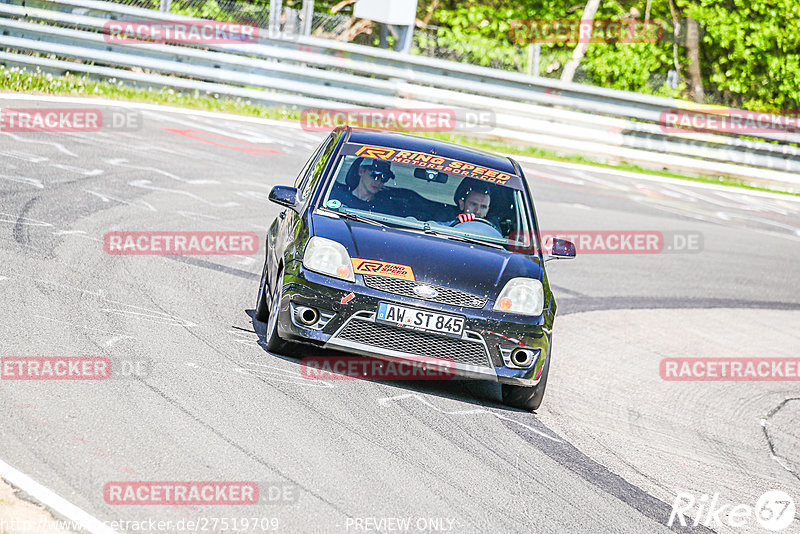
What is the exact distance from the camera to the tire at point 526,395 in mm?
7004

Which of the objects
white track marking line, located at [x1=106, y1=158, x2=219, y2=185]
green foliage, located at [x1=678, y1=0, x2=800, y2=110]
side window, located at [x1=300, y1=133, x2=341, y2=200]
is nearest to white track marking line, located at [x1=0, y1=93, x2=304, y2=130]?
white track marking line, located at [x1=106, y1=158, x2=219, y2=185]

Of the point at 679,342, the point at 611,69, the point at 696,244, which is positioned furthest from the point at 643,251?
the point at 611,69

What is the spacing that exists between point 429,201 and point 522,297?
1.15m

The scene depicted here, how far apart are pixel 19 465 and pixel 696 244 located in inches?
469

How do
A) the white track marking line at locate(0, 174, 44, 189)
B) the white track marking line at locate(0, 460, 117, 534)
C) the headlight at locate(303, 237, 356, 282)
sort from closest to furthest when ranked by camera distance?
the white track marking line at locate(0, 460, 117, 534) < the headlight at locate(303, 237, 356, 282) < the white track marking line at locate(0, 174, 44, 189)

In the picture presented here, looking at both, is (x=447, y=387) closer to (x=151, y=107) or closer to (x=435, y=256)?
(x=435, y=256)

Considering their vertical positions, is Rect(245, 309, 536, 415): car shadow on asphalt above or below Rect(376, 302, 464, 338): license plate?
below

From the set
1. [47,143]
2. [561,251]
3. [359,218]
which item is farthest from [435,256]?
[47,143]

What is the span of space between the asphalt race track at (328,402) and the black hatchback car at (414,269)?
31 centimetres

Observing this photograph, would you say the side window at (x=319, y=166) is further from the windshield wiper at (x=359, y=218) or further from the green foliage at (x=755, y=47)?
the green foliage at (x=755, y=47)

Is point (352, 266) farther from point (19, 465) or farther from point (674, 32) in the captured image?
Answer: point (674, 32)

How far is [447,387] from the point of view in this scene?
731cm

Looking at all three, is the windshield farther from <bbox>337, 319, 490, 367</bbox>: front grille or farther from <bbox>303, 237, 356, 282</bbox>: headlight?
<bbox>337, 319, 490, 367</bbox>: front grille

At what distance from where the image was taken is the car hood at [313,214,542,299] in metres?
6.88
